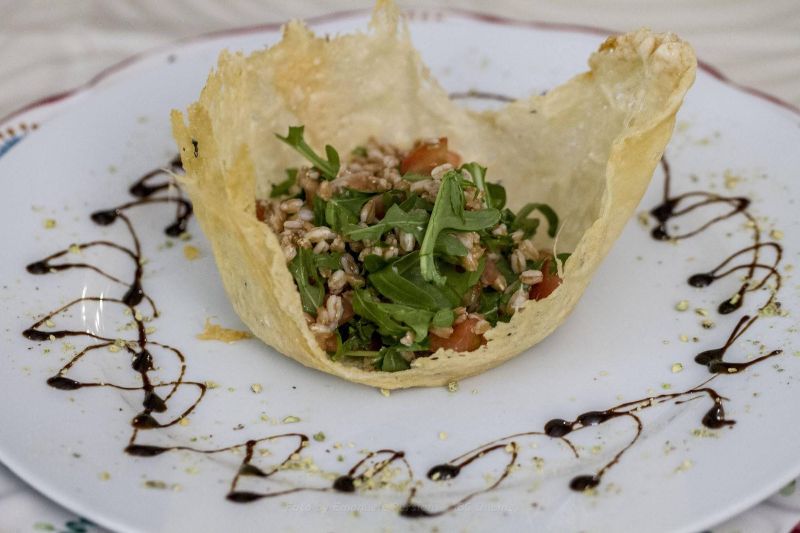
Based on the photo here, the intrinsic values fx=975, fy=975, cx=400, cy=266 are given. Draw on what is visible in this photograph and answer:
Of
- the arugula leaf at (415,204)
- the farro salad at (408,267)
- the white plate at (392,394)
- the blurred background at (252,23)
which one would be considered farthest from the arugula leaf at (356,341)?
the blurred background at (252,23)

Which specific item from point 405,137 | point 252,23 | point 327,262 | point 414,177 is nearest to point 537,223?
point 414,177

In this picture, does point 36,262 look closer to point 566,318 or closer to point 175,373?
point 175,373

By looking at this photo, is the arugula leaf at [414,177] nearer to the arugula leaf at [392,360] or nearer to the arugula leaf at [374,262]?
the arugula leaf at [374,262]

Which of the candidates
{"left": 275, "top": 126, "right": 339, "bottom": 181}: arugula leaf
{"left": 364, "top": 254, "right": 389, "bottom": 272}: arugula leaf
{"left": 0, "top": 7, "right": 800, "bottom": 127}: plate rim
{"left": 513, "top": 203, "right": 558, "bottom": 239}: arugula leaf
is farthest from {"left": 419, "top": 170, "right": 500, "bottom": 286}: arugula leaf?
{"left": 0, "top": 7, "right": 800, "bottom": 127}: plate rim

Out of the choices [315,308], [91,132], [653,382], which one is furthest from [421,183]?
[91,132]

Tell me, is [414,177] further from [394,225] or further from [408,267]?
[408,267]

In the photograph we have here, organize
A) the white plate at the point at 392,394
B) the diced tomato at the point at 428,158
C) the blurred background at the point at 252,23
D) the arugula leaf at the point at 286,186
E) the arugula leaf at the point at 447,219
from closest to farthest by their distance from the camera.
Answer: the white plate at the point at 392,394, the arugula leaf at the point at 447,219, the diced tomato at the point at 428,158, the arugula leaf at the point at 286,186, the blurred background at the point at 252,23
